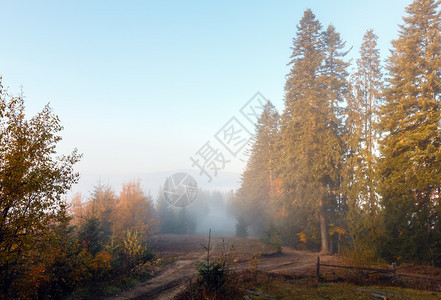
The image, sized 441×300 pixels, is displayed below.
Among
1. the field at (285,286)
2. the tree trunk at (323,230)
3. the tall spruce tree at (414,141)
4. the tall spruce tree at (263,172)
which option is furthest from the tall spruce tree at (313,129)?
the tall spruce tree at (263,172)

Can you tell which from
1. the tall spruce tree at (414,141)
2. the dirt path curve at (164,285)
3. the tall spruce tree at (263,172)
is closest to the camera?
the dirt path curve at (164,285)

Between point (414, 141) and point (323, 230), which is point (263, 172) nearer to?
point (323, 230)

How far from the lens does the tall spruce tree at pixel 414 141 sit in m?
15.2

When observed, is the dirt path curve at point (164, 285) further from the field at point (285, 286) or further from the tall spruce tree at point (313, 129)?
the tall spruce tree at point (313, 129)

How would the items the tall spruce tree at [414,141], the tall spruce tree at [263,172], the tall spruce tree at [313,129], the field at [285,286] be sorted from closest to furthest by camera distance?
the field at [285,286]
the tall spruce tree at [414,141]
the tall spruce tree at [313,129]
the tall spruce tree at [263,172]

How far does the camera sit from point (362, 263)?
44.3 feet

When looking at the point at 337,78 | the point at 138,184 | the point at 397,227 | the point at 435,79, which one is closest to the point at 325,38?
the point at 337,78

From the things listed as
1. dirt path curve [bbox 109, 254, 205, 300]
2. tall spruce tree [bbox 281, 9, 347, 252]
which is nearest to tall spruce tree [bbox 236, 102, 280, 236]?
tall spruce tree [bbox 281, 9, 347, 252]

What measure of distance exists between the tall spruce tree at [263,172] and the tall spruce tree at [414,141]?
58.3 feet

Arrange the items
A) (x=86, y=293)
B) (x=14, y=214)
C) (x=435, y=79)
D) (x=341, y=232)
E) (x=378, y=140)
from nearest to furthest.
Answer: (x=14, y=214), (x=86, y=293), (x=435, y=79), (x=378, y=140), (x=341, y=232)

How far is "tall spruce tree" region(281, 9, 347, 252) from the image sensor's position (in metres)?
21.7

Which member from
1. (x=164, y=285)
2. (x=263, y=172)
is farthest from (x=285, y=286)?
(x=263, y=172)

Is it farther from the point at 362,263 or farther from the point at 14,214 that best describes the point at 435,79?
the point at 14,214

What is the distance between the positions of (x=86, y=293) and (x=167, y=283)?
149 inches
